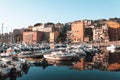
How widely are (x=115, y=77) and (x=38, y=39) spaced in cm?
11209

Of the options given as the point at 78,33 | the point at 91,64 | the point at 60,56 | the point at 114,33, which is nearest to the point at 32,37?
the point at 78,33

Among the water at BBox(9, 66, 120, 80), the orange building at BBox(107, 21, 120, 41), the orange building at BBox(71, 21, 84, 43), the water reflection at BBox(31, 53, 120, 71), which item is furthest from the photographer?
the orange building at BBox(71, 21, 84, 43)

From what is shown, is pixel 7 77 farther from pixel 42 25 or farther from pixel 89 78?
pixel 42 25

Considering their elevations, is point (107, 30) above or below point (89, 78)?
above

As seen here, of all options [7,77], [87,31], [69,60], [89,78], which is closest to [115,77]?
[89,78]

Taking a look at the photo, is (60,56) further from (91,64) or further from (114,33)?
(114,33)

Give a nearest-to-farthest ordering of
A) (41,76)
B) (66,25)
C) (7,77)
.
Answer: (7,77)
(41,76)
(66,25)

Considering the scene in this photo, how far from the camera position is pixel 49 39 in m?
141

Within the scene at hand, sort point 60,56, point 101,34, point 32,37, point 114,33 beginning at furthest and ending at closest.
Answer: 1. point 32,37
2. point 114,33
3. point 101,34
4. point 60,56

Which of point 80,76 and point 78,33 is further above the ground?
point 78,33

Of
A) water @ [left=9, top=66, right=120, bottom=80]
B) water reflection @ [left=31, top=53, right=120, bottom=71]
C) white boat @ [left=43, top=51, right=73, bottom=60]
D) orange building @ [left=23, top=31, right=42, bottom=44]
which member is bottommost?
water @ [left=9, top=66, right=120, bottom=80]

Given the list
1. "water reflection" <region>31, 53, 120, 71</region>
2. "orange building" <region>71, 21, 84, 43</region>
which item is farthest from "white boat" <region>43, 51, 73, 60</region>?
"orange building" <region>71, 21, 84, 43</region>

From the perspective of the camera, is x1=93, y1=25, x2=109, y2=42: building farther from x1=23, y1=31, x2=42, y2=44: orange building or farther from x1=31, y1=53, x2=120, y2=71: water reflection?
x1=31, y1=53, x2=120, y2=71: water reflection

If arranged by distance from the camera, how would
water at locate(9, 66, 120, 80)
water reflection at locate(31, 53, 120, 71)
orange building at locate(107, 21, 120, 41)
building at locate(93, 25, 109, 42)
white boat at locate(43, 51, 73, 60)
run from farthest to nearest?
orange building at locate(107, 21, 120, 41) → building at locate(93, 25, 109, 42) → white boat at locate(43, 51, 73, 60) → water reflection at locate(31, 53, 120, 71) → water at locate(9, 66, 120, 80)
